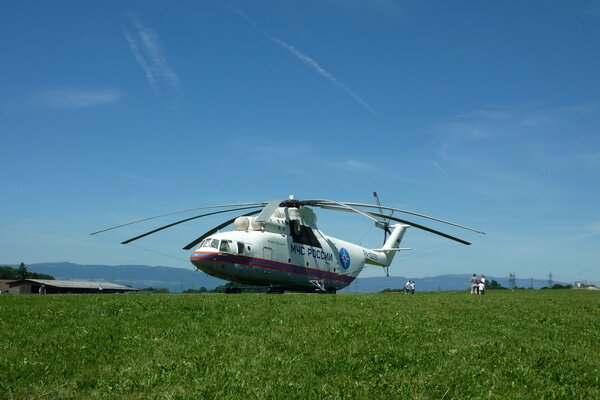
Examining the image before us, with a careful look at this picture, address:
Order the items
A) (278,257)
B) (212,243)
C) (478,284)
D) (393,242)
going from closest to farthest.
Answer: (212,243), (278,257), (478,284), (393,242)

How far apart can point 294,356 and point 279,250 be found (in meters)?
29.8

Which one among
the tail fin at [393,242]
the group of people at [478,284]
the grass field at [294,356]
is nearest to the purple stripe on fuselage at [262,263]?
the group of people at [478,284]

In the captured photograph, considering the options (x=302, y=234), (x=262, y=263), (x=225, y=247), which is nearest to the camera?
(x=225, y=247)

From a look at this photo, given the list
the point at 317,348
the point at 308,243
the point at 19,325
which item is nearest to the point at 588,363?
the point at 317,348

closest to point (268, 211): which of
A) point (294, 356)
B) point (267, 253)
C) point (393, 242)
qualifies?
point (267, 253)

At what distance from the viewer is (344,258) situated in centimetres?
4731

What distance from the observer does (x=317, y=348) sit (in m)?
10.8

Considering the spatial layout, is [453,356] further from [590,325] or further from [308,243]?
[308,243]

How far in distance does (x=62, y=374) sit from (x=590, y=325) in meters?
13.2

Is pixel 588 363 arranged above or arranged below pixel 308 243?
below

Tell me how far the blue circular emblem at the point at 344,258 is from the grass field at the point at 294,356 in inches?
1242

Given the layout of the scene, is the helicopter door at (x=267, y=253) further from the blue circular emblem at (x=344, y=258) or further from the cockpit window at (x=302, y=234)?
the blue circular emblem at (x=344, y=258)

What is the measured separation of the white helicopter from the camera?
122 ft

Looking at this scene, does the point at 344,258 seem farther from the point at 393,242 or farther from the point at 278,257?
the point at 393,242
